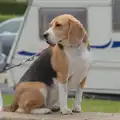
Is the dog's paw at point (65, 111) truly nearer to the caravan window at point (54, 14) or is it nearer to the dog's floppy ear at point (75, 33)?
the dog's floppy ear at point (75, 33)

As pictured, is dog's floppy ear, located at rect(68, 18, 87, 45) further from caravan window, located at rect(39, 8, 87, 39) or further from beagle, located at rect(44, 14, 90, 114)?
caravan window, located at rect(39, 8, 87, 39)

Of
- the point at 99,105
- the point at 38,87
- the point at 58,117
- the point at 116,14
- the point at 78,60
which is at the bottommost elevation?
the point at 99,105

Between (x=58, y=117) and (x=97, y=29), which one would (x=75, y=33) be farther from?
(x=97, y=29)

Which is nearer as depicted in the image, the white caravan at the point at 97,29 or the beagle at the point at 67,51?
the beagle at the point at 67,51

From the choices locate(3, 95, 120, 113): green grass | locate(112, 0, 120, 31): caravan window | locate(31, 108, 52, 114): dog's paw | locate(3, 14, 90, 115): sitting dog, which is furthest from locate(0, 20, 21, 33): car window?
locate(31, 108, 52, 114): dog's paw

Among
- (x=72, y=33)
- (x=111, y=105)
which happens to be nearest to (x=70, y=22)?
(x=72, y=33)

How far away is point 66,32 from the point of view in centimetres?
594

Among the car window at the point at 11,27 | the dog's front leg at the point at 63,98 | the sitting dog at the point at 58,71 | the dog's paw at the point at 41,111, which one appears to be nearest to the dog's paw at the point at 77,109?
the sitting dog at the point at 58,71

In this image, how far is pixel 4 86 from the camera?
1345 cm

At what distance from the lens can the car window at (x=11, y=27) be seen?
16.9 meters

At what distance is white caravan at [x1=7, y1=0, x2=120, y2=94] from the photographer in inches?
461

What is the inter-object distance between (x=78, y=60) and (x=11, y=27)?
11305 millimetres

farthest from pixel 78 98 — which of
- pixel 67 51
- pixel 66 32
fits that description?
pixel 66 32

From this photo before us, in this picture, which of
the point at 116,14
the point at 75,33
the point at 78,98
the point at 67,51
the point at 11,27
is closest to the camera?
the point at 75,33
